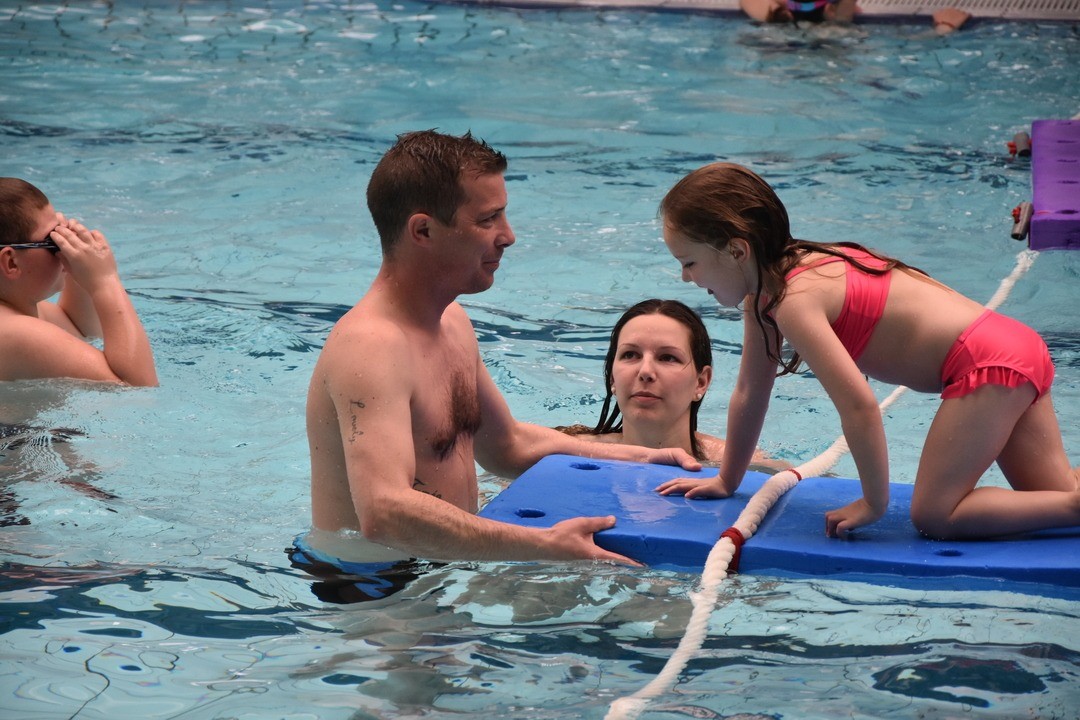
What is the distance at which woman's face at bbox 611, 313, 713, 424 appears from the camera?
4.25 metres

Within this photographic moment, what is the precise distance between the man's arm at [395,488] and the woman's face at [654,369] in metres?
1.32

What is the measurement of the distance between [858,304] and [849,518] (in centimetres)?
55

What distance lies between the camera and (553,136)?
32.2 feet

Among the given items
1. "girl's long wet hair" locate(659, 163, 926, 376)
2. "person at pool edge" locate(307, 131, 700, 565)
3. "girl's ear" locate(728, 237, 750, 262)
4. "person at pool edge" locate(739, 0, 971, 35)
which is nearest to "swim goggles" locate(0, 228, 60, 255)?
"person at pool edge" locate(307, 131, 700, 565)

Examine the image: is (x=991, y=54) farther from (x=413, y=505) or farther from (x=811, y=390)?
(x=413, y=505)

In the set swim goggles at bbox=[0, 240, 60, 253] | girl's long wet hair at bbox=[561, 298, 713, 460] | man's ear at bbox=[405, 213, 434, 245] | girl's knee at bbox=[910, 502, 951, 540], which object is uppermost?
man's ear at bbox=[405, 213, 434, 245]

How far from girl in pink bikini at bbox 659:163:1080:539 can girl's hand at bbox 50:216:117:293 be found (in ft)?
8.69

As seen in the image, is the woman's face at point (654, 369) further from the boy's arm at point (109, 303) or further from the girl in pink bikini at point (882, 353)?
the boy's arm at point (109, 303)

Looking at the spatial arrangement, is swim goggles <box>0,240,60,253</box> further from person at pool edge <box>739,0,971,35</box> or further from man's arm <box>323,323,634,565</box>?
person at pool edge <box>739,0,971,35</box>

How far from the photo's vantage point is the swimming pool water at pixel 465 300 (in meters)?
2.83

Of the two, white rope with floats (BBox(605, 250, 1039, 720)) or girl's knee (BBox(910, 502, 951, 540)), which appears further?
girl's knee (BBox(910, 502, 951, 540))

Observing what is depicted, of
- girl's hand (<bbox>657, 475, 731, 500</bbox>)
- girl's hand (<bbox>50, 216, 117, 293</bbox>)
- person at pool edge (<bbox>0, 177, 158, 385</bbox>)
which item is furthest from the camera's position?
girl's hand (<bbox>50, 216, 117, 293</bbox>)

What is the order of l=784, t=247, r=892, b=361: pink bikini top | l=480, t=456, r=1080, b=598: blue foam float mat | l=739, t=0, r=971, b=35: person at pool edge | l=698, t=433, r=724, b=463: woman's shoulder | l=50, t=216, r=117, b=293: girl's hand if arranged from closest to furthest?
l=480, t=456, r=1080, b=598: blue foam float mat → l=784, t=247, r=892, b=361: pink bikini top → l=698, t=433, r=724, b=463: woman's shoulder → l=50, t=216, r=117, b=293: girl's hand → l=739, t=0, r=971, b=35: person at pool edge

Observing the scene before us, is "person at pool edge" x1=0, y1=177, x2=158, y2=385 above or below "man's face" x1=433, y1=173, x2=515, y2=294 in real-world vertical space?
below
